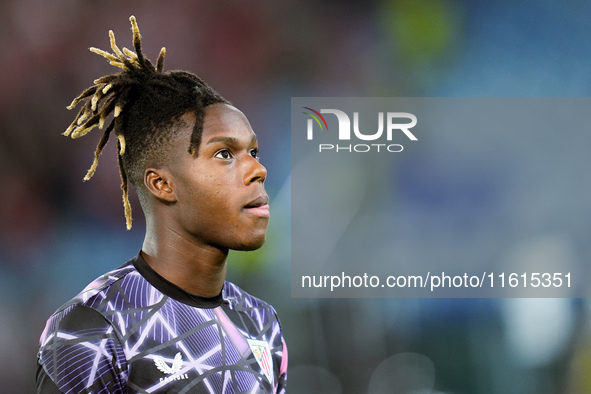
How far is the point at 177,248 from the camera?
1.41 metres

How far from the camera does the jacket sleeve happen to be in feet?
3.89

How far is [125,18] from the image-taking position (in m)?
2.76

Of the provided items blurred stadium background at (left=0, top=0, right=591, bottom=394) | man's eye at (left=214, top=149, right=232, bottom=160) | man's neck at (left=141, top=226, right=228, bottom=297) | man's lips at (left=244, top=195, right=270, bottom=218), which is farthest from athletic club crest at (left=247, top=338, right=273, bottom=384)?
blurred stadium background at (left=0, top=0, right=591, bottom=394)

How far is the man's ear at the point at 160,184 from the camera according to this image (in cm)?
140

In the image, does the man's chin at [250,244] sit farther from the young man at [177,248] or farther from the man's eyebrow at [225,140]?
the man's eyebrow at [225,140]

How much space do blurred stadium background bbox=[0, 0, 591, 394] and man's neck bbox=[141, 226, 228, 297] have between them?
1.27 metres

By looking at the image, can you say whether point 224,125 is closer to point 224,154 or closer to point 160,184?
point 224,154

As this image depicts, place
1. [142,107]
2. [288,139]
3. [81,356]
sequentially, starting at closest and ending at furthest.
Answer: [81,356] → [142,107] → [288,139]

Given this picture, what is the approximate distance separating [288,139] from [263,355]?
1.37 m

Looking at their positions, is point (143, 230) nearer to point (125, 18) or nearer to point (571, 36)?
point (125, 18)

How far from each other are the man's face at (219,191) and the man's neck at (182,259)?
0.02m

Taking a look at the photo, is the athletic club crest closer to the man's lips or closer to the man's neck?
the man's neck

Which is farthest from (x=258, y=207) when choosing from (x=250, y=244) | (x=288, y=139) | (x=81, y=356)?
(x=288, y=139)

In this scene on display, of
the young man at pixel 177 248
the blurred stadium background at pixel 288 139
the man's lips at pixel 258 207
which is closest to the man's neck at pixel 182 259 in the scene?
the young man at pixel 177 248
